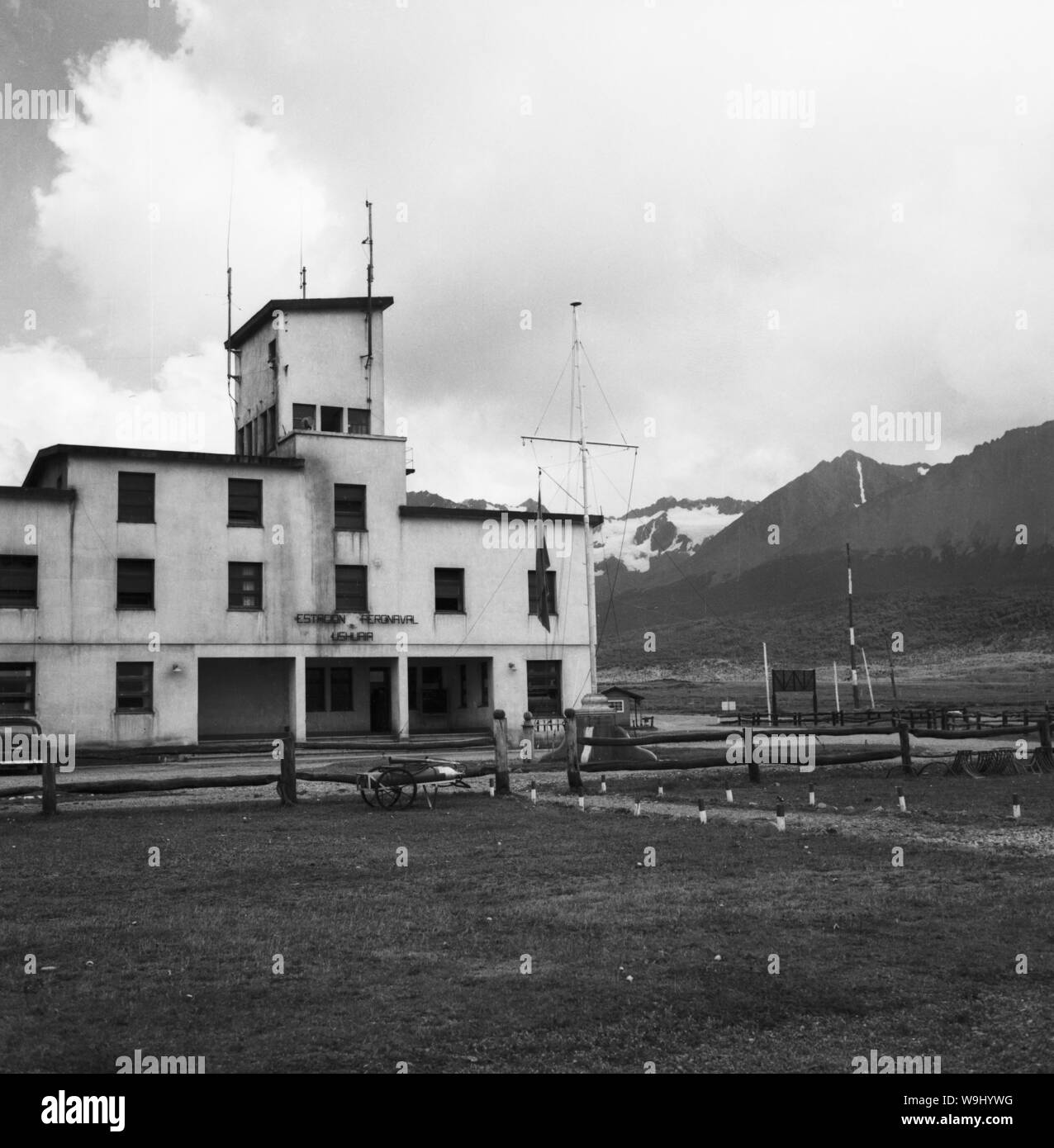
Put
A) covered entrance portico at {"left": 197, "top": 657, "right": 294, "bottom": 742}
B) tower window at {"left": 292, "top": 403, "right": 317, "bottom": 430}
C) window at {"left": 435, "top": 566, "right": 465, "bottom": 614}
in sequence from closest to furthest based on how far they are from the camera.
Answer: covered entrance portico at {"left": 197, "top": 657, "right": 294, "bottom": 742}, window at {"left": 435, "top": 566, "right": 465, "bottom": 614}, tower window at {"left": 292, "top": 403, "right": 317, "bottom": 430}

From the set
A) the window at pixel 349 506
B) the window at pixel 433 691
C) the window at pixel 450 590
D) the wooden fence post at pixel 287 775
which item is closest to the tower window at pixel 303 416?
the window at pixel 349 506

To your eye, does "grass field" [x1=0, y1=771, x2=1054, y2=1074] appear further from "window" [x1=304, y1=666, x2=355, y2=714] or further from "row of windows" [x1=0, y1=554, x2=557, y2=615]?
"window" [x1=304, y1=666, x2=355, y2=714]

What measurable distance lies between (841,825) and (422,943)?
28.1 feet

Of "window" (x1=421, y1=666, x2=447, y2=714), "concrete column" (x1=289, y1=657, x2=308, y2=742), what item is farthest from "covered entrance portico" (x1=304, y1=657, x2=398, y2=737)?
"concrete column" (x1=289, y1=657, x2=308, y2=742)

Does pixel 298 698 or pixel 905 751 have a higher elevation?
pixel 298 698

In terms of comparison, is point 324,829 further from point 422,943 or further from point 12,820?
point 422,943

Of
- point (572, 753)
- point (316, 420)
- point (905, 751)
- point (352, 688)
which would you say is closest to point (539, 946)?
point (572, 753)

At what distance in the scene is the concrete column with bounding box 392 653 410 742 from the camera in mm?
44781

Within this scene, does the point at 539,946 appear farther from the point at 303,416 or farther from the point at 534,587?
the point at 303,416

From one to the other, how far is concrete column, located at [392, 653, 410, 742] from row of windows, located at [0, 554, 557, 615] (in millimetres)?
2480

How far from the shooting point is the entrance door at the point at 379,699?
4803 cm

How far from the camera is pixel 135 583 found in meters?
40.6

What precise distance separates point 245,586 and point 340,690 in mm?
7160
